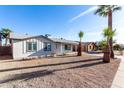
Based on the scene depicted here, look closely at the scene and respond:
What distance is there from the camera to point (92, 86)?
17.3 ft

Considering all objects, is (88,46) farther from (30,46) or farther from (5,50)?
(30,46)

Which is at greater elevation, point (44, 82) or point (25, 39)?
point (25, 39)

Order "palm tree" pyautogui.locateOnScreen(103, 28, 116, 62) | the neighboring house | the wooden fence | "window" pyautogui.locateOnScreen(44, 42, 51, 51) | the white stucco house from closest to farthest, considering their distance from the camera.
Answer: "palm tree" pyautogui.locateOnScreen(103, 28, 116, 62) → the white stucco house → "window" pyautogui.locateOnScreen(44, 42, 51, 51) → the wooden fence → the neighboring house

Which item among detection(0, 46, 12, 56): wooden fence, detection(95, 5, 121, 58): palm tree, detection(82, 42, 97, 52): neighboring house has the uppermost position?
detection(95, 5, 121, 58): palm tree

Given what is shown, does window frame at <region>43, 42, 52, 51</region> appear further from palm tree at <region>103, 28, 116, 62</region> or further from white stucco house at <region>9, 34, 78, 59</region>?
palm tree at <region>103, 28, 116, 62</region>

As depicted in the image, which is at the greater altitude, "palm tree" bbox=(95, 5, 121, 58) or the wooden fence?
"palm tree" bbox=(95, 5, 121, 58)

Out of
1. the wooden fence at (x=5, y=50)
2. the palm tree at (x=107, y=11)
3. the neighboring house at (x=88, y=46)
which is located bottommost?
the wooden fence at (x=5, y=50)

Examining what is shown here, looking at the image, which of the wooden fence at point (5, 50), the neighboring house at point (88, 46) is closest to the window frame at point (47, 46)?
the wooden fence at point (5, 50)

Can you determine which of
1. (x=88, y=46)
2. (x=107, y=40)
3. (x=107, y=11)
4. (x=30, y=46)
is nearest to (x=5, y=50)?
(x=30, y=46)

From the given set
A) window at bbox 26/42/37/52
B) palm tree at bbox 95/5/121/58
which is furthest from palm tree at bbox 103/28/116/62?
window at bbox 26/42/37/52

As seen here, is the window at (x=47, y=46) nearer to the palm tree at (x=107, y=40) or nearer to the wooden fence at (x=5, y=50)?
the wooden fence at (x=5, y=50)
